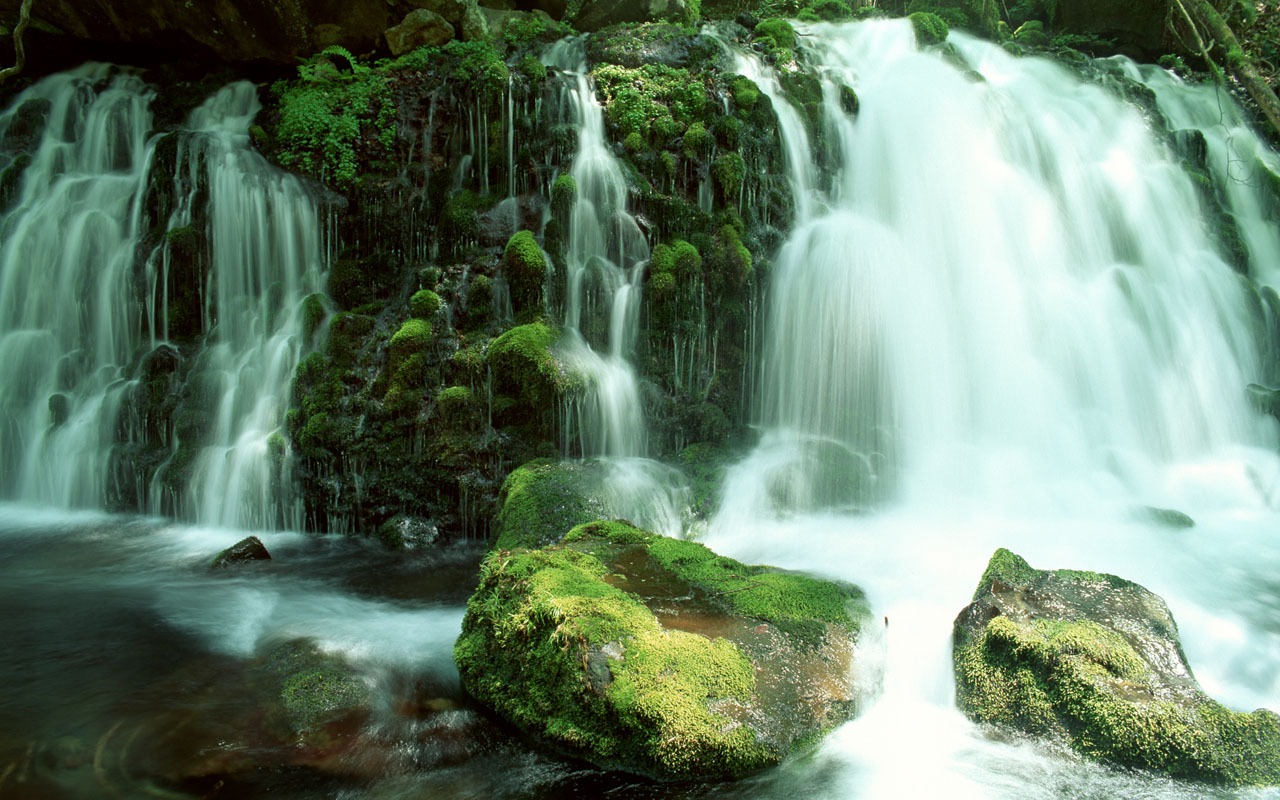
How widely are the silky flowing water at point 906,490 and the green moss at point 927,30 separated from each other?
0.77 ft

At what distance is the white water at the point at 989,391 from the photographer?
5.08 m

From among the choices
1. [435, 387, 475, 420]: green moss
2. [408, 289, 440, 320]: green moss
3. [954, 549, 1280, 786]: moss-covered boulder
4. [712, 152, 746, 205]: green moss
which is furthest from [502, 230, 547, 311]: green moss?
[954, 549, 1280, 786]: moss-covered boulder

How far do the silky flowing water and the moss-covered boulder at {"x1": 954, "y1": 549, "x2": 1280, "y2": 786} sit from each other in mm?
137

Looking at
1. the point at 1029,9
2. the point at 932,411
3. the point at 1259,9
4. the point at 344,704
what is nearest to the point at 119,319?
the point at 344,704

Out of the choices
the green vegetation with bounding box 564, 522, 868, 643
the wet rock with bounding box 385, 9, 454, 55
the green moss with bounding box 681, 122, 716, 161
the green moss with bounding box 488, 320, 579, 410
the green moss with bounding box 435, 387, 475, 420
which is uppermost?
the wet rock with bounding box 385, 9, 454, 55

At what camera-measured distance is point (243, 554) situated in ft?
22.5

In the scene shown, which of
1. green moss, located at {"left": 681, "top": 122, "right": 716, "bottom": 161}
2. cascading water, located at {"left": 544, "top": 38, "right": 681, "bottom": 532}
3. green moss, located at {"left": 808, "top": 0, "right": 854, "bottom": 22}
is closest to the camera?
cascading water, located at {"left": 544, "top": 38, "right": 681, "bottom": 532}

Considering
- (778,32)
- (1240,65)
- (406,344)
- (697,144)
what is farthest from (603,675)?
(1240,65)

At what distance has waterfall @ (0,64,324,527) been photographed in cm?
843

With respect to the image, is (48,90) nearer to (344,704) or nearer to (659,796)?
(344,704)

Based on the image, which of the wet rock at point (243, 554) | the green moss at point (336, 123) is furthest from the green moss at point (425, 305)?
the wet rock at point (243, 554)

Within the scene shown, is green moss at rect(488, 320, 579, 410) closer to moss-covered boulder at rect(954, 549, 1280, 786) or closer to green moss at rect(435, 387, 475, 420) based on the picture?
green moss at rect(435, 387, 475, 420)

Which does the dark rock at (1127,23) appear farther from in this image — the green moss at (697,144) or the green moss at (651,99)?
the green moss at (697,144)

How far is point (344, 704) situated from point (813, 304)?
6.89 m
